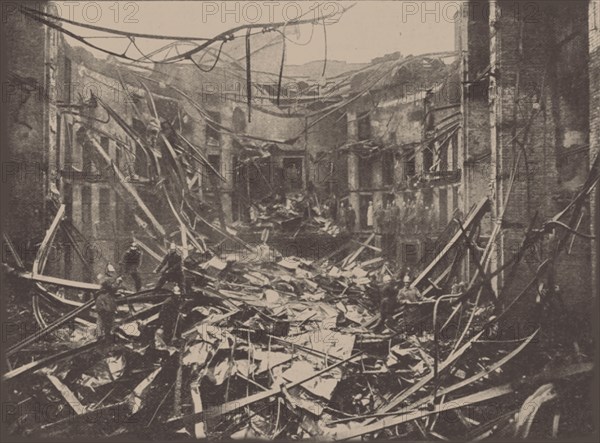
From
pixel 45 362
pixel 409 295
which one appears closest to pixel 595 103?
pixel 409 295

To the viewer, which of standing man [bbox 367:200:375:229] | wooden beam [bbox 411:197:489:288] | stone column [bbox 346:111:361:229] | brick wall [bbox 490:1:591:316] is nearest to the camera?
brick wall [bbox 490:1:591:316]

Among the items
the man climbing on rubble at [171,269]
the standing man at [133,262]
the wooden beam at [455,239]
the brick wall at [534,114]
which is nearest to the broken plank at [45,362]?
the standing man at [133,262]

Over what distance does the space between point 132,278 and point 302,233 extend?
7.69 feet

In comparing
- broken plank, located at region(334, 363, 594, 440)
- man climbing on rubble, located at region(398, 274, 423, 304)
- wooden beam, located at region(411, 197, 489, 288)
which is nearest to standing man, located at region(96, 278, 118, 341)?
broken plank, located at region(334, 363, 594, 440)

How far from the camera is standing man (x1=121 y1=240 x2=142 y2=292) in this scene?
573 cm

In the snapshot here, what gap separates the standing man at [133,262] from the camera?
573cm

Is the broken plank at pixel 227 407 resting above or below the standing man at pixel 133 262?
below

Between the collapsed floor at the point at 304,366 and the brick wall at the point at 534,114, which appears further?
the brick wall at the point at 534,114

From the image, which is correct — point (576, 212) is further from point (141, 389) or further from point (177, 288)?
point (141, 389)

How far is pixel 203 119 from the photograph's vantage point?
614cm

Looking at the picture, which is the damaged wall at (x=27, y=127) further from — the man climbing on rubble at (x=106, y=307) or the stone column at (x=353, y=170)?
the stone column at (x=353, y=170)

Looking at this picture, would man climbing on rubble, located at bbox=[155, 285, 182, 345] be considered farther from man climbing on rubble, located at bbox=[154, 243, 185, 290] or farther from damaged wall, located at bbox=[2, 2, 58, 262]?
damaged wall, located at bbox=[2, 2, 58, 262]

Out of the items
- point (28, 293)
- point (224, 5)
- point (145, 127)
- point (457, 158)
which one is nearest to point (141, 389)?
point (28, 293)

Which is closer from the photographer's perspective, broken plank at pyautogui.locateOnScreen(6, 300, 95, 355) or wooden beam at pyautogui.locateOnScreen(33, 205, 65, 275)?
broken plank at pyautogui.locateOnScreen(6, 300, 95, 355)
